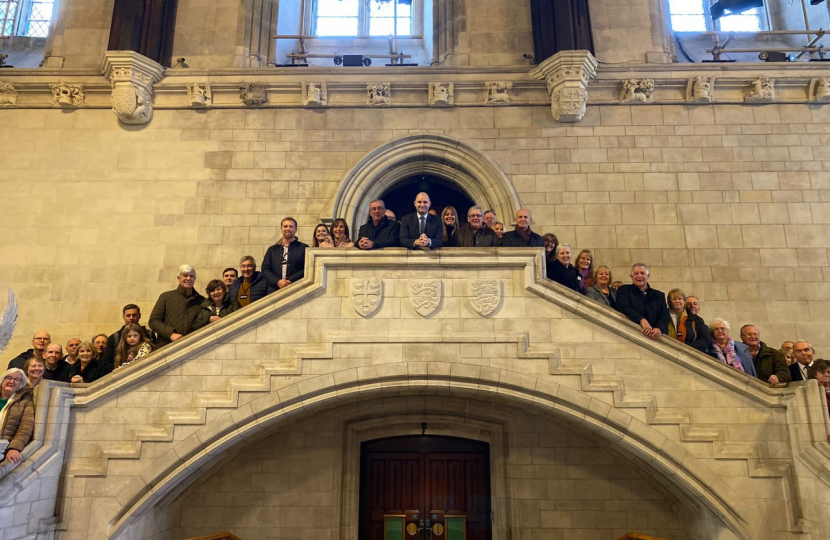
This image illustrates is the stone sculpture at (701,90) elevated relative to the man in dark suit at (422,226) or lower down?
elevated

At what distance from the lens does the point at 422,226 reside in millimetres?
7648

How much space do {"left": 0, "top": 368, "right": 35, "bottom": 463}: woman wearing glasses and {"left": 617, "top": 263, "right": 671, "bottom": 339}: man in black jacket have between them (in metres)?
6.72

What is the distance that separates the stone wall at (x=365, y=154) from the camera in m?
9.53

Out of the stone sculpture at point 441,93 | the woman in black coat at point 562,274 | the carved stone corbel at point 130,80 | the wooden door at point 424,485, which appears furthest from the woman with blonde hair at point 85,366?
the stone sculpture at point 441,93

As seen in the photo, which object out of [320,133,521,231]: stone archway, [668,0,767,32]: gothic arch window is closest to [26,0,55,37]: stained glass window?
[320,133,521,231]: stone archway

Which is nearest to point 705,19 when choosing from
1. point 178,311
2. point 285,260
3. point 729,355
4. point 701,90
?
point 701,90

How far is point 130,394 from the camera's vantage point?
274 inches

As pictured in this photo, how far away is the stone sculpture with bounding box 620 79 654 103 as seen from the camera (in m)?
10.2

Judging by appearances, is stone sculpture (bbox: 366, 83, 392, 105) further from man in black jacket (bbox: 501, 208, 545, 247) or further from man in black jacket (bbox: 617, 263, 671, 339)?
man in black jacket (bbox: 617, 263, 671, 339)

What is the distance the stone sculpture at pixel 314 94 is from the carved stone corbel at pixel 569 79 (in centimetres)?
365

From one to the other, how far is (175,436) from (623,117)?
8.36 m

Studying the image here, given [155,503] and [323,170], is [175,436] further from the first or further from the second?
[323,170]

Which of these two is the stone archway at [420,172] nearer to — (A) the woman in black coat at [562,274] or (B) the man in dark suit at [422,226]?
(A) the woman in black coat at [562,274]

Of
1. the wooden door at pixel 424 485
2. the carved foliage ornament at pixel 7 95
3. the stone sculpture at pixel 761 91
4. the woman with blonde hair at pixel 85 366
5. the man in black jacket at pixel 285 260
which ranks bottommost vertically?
the wooden door at pixel 424 485
